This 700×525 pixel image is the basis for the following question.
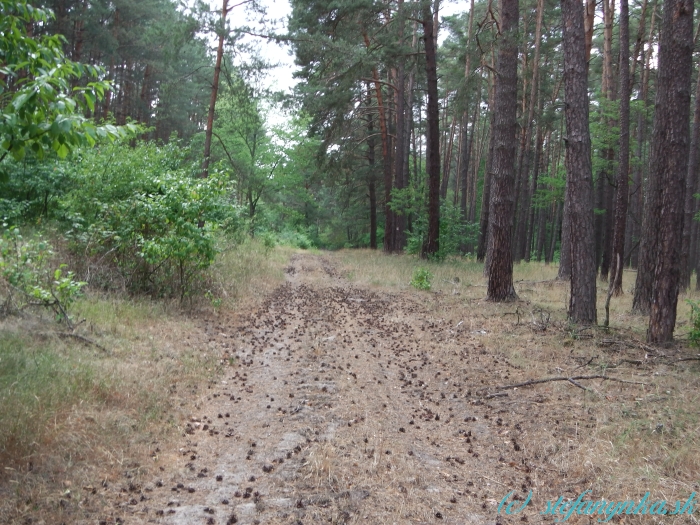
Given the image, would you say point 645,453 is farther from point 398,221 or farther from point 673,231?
point 398,221

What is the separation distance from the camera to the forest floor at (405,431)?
3.36 metres

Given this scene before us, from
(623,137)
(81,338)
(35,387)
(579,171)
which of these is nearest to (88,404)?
(35,387)

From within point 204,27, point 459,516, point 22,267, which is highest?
point 204,27

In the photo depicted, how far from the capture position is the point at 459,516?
330 cm

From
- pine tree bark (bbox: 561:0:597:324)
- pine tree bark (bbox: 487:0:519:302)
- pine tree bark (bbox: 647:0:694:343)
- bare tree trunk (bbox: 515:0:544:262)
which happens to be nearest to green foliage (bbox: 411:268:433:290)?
pine tree bark (bbox: 487:0:519:302)

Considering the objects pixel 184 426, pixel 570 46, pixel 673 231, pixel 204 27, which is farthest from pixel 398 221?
pixel 184 426

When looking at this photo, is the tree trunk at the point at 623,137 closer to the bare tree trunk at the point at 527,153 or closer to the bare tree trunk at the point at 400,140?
the bare tree trunk at the point at 527,153

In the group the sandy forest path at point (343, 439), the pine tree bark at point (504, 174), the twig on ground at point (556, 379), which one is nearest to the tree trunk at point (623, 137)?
the pine tree bark at point (504, 174)

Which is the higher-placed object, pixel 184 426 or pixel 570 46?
pixel 570 46

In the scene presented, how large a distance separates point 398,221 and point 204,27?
15048 mm

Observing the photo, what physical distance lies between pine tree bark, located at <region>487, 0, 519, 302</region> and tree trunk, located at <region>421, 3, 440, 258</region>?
23.1ft

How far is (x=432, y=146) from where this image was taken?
1847cm

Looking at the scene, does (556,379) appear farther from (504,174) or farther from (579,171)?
(504,174)

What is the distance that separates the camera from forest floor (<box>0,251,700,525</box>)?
11.0 feet
